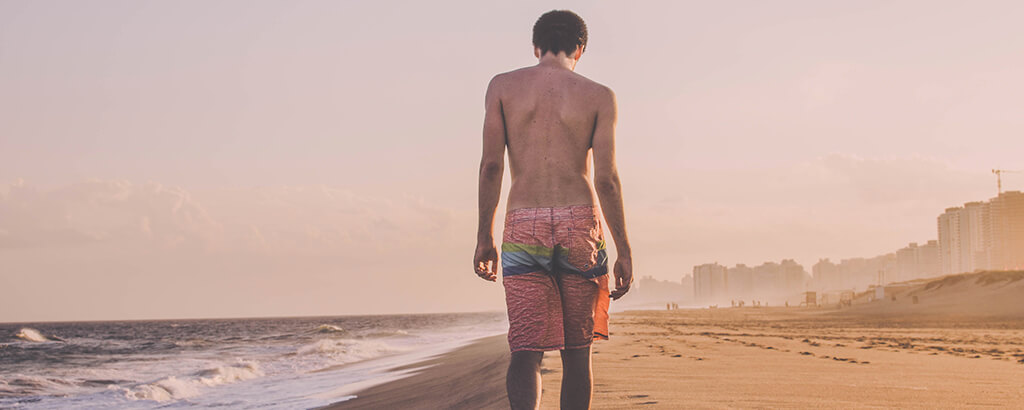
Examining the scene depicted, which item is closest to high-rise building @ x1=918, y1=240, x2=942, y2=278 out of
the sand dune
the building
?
the building

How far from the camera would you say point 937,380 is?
233 inches

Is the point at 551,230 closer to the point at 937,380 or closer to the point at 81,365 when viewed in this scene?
the point at 937,380

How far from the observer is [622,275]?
3.00 m

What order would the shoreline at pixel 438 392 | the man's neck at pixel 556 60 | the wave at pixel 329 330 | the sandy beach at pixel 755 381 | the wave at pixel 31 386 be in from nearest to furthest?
1. the man's neck at pixel 556 60
2. the sandy beach at pixel 755 381
3. the shoreline at pixel 438 392
4. the wave at pixel 31 386
5. the wave at pixel 329 330

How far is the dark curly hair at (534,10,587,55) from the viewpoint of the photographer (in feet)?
10.2

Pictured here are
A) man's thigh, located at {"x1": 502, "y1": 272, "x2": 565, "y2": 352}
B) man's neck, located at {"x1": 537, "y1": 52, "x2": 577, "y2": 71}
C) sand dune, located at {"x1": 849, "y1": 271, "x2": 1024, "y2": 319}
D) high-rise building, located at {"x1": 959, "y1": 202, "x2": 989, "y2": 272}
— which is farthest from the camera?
high-rise building, located at {"x1": 959, "y1": 202, "x2": 989, "y2": 272}

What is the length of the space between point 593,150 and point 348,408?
18.3 ft

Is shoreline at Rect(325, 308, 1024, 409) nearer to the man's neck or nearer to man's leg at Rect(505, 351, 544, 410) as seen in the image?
man's leg at Rect(505, 351, 544, 410)

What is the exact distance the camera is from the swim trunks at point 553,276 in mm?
2783

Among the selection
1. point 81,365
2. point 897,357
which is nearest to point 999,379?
point 897,357

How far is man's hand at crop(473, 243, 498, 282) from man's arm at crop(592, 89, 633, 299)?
0.49 meters

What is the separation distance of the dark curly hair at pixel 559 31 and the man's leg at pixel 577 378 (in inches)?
50.9

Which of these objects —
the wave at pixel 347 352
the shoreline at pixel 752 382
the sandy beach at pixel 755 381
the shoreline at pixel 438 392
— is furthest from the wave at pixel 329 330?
the shoreline at pixel 752 382

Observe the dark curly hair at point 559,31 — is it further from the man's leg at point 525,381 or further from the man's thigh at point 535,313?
the man's leg at point 525,381
